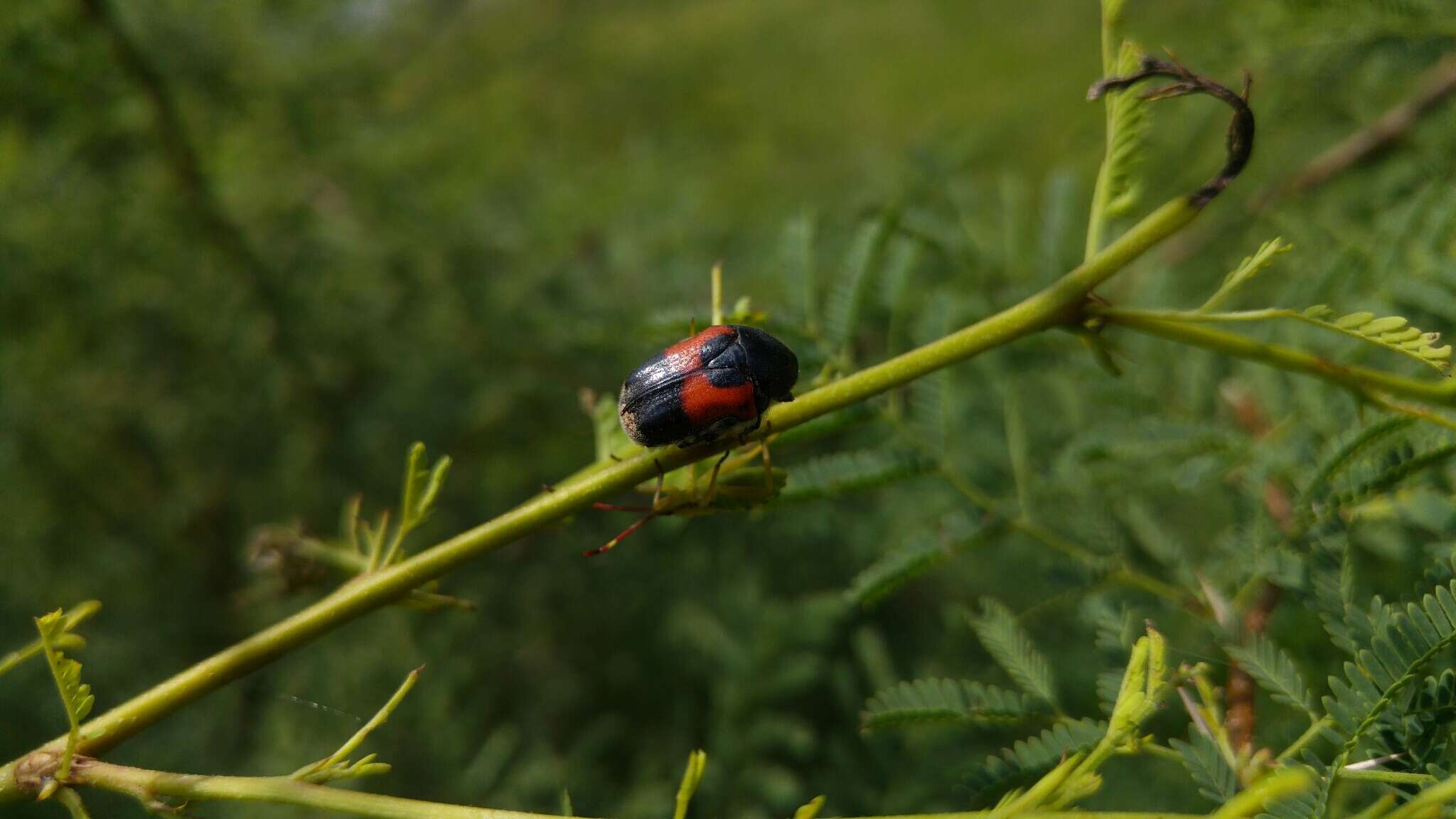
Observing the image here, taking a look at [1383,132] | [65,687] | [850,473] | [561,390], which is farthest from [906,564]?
[1383,132]

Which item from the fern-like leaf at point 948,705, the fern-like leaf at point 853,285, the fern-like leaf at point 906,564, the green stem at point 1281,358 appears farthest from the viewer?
the fern-like leaf at point 853,285

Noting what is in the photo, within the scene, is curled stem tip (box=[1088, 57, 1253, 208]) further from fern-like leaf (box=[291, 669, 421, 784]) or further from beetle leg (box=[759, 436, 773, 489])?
fern-like leaf (box=[291, 669, 421, 784])

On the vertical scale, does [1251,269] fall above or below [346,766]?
above

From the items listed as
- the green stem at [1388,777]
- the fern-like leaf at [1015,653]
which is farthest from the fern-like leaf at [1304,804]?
the fern-like leaf at [1015,653]

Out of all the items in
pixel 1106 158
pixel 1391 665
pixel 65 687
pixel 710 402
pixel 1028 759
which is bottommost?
pixel 1028 759

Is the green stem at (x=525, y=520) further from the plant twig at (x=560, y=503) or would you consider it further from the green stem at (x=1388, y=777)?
the green stem at (x=1388, y=777)

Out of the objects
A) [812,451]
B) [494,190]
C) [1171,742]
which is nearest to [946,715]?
[1171,742]

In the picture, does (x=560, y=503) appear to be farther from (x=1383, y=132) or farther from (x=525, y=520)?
(x=1383, y=132)
